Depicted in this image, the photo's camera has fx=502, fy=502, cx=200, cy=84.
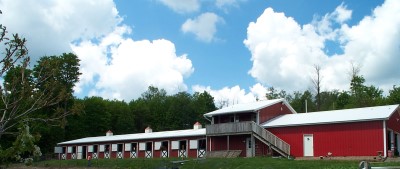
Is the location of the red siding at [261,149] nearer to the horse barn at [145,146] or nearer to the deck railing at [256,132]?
the deck railing at [256,132]

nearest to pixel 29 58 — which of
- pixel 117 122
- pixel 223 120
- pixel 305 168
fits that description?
pixel 305 168

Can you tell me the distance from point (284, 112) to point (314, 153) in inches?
345

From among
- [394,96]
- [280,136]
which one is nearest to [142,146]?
[280,136]

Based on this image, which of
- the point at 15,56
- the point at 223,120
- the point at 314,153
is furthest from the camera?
the point at 223,120

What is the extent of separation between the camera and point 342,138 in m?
36.6

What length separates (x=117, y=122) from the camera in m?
79.3

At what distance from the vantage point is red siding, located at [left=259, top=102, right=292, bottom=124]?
4325 centimetres

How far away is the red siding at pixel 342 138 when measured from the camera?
1382 inches

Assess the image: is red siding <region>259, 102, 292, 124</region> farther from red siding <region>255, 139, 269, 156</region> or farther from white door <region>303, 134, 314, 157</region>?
white door <region>303, 134, 314, 157</region>

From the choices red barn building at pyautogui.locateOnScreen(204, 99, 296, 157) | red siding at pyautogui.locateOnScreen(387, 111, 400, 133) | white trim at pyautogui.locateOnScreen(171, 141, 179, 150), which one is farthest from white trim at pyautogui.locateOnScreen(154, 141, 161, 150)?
red siding at pyautogui.locateOnScreen(387, 111, 400, 133)

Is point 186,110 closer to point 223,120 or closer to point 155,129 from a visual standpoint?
point 155,129

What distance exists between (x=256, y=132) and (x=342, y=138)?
6970 millimetres

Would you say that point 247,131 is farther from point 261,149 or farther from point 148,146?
point 148,146

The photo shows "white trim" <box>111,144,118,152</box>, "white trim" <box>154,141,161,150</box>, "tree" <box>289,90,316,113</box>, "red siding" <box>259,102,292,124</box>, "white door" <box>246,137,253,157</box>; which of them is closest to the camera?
"white door" <box>246,137,253,157</box>
